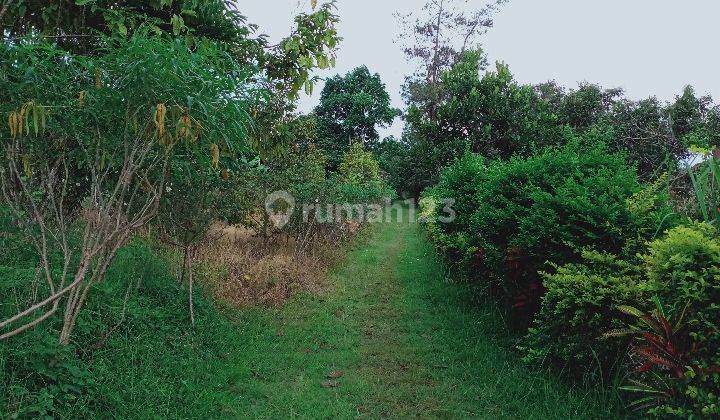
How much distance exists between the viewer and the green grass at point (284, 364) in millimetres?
3408

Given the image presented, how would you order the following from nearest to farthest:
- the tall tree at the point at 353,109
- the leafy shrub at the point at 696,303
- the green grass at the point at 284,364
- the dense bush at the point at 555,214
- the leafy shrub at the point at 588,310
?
the leafy shrub at the point at 696,303 < the green grass at the point at 284,364 < the leafy shrub at the point at 588,310 < the dense bush at the point at 555,214 < the tall tree at the point at 353,109

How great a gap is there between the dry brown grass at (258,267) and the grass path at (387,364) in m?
0.42

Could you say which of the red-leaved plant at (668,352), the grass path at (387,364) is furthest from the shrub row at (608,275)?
the grass path at (387,364)

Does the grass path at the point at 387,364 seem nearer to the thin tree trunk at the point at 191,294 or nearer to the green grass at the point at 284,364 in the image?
the green grass at the point at 284,364

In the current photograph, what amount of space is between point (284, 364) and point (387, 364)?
→ 1.10 m

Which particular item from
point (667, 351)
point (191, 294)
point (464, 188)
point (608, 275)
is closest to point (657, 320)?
point (667, 351)

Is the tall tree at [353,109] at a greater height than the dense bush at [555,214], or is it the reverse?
the tall tree at [353,109]

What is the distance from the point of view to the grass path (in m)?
3.84

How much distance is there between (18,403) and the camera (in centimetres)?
281

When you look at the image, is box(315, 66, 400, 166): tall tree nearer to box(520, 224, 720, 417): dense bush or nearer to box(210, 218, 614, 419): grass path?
box(210, 218, 614, 419): grass path

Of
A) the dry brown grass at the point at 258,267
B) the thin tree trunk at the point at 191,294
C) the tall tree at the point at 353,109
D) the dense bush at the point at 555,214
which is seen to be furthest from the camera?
Result: the tall tree at the point at 353,109

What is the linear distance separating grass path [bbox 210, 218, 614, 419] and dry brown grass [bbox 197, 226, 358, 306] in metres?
0.42

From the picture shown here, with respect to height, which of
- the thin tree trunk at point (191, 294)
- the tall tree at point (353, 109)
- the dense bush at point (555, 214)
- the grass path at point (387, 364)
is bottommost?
the grass path at point (387, 364)

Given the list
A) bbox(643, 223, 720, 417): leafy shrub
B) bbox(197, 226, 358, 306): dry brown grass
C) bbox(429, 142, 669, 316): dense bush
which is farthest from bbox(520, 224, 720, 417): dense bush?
bbox(197, 226, 358, 306): dry brown grass
